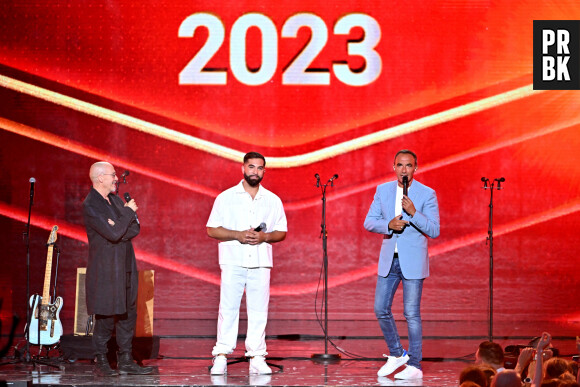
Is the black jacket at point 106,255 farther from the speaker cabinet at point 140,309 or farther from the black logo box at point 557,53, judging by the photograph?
the black logo box at point 557,53

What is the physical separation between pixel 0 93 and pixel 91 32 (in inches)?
45.7

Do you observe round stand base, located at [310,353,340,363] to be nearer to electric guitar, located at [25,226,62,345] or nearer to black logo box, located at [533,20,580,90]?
electric guitar, located at [25,226,62,345]

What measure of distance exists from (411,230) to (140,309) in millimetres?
2264

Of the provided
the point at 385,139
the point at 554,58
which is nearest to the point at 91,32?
the point at 385,139

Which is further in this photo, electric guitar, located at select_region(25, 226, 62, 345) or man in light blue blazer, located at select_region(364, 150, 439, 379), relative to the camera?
electric guitar, located at select_region(25, 226, 62, 345)

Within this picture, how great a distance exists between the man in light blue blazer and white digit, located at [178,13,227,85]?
3.30 m

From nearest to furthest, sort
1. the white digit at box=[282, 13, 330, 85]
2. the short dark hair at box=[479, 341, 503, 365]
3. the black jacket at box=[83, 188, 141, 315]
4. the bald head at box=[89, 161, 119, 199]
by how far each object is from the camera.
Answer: the short dark hair at box=[479, 341, 503, 365], the black jacket at box=[83, 188, 141, 315], the bald head at box=[89, 161, 119, 199], the white digit at box=[282, 13, 330, 85]

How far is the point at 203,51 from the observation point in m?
8.12

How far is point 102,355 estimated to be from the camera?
210 inches

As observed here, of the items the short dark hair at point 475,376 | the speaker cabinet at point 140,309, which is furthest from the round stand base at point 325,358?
Result: the short dark hair at point 475,376

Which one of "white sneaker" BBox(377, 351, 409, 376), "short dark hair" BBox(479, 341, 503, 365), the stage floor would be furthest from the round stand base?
"short dark hair" BBox(479, 341, 503, 365)

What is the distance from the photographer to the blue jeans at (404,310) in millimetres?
5301

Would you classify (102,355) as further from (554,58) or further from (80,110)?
(554,58)

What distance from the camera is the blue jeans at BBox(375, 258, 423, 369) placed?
5.30 metres
